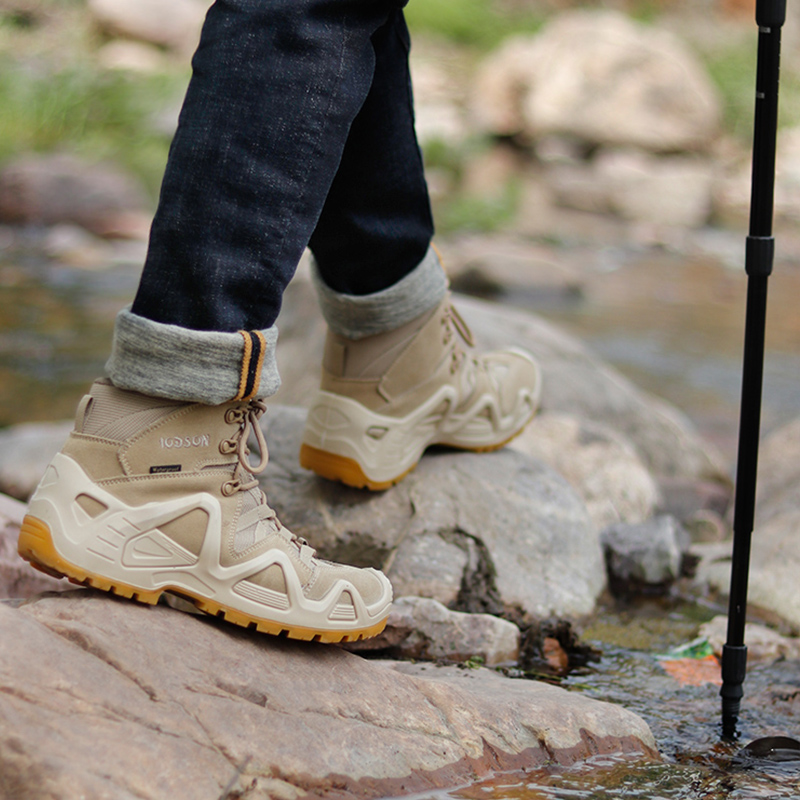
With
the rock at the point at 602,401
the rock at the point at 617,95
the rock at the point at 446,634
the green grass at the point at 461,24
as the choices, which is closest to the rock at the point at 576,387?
the rock at the point at 602,401

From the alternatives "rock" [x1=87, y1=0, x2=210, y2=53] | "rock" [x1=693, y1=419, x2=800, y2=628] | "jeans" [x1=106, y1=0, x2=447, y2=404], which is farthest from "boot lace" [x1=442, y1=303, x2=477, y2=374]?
"rock" [x1=87, y1=0, x2=210, y2=53]

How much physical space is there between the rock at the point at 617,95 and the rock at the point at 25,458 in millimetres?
11069

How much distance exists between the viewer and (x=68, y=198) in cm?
904

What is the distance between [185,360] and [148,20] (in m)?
15.3

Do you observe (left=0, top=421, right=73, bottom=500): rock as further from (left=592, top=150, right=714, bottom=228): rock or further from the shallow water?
(left=592, top=150, right=714, bottom=228): rock

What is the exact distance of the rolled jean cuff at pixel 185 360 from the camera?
1408 millimetres

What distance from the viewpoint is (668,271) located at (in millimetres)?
8906

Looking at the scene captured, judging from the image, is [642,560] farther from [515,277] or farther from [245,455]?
[515,277]

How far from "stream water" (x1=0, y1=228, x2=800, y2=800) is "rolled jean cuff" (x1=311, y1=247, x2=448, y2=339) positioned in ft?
2.73

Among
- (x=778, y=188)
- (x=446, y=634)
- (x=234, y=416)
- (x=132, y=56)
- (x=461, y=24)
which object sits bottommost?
(x=446, y=634)

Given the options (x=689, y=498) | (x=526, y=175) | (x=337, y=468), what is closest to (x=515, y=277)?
(x=689, y=498)

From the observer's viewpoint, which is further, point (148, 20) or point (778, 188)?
point (148, 20)

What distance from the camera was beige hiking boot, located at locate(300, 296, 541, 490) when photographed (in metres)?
2.13

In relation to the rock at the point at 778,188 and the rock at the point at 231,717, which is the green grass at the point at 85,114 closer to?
the rock at the point at 778,188
